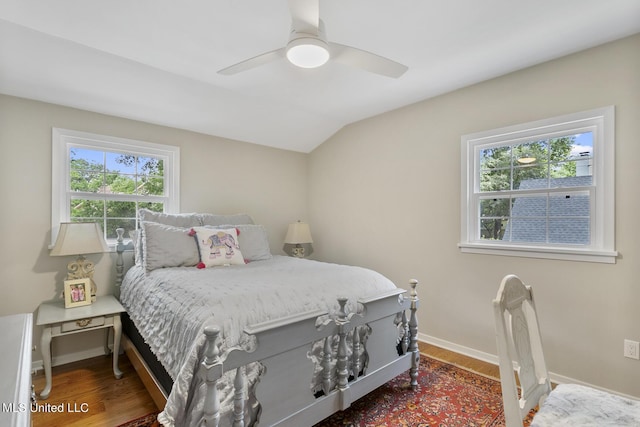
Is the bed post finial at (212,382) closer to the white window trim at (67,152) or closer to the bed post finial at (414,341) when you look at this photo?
the bed post finial at (414,341)

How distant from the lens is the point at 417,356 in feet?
7.45

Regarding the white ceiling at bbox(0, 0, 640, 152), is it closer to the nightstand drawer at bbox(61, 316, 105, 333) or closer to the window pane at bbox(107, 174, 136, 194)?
the window pane at bbox(107, 174, 136, 194)

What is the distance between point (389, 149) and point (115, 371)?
319 cm

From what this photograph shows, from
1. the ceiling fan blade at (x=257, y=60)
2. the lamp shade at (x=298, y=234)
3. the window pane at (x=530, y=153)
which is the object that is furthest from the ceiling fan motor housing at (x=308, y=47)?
the lamp shade at (x=298, y=234)

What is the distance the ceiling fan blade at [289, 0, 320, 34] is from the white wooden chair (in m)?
1.39

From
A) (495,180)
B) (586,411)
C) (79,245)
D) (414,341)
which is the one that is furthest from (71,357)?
(495,180)

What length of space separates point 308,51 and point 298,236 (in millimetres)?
2651

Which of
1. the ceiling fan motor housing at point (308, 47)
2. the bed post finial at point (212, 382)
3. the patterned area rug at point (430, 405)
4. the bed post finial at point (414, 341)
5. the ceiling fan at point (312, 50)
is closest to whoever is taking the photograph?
the bed post finial at point (212, 382)

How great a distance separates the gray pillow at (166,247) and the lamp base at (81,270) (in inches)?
20.5

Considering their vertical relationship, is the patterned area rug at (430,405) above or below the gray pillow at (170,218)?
below

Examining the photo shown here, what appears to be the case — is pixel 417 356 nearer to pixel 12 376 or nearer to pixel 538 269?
pixel 538 269

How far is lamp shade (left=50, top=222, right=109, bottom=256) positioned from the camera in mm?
2396

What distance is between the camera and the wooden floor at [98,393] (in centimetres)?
192

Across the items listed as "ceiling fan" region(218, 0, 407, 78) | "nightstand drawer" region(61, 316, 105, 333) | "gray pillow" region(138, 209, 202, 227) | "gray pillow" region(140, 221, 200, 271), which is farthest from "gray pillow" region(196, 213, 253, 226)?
"ceiling fan" region(218, 0, 407, 78)
